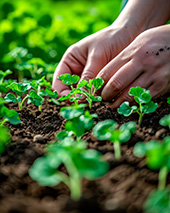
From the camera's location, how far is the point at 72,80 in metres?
1.80

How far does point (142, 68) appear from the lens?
1718mm

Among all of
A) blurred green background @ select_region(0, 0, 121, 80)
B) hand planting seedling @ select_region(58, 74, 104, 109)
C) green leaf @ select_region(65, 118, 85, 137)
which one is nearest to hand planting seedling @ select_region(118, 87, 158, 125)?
hand planting seedling @ select_region(58, 74, 104, 109)

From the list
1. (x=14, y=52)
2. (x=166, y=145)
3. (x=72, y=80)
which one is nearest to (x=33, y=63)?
(x=14, y=52)

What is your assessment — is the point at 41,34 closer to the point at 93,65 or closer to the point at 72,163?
the point at 93,65

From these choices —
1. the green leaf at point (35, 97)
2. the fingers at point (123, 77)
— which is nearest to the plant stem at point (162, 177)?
the fingers at point (123, 77)

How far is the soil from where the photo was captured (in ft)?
2.98

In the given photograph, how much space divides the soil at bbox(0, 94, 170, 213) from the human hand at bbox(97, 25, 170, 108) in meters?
0.24

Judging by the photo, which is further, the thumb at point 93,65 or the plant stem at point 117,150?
the thumb at point 93,65

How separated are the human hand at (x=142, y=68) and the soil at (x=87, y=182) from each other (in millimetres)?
241

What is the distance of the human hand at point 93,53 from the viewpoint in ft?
6.57

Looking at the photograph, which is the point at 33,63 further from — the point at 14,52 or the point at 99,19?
the point at 99,19

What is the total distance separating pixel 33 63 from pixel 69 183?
5.08 feet

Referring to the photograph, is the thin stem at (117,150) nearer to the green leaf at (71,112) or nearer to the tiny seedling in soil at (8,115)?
the green leaf at (71,112)

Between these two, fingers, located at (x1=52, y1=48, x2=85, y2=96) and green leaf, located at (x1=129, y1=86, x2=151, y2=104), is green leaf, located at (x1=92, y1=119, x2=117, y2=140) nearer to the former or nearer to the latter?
green leaf, located at (x1=129, y1=86, x2=151, y2=104)
